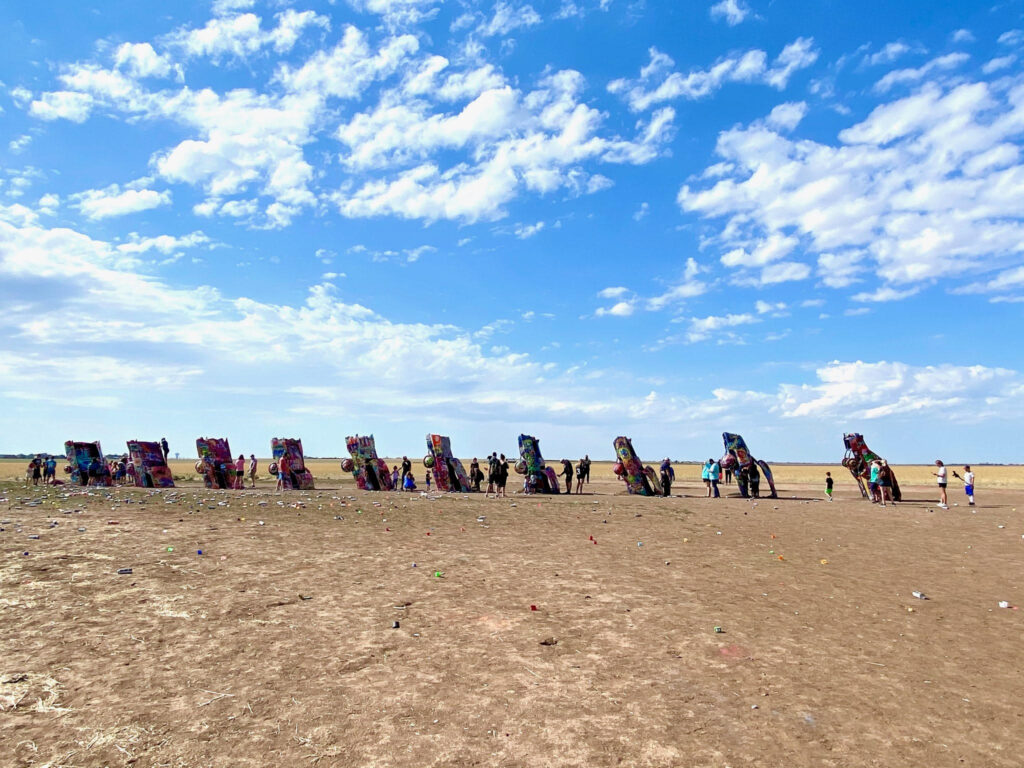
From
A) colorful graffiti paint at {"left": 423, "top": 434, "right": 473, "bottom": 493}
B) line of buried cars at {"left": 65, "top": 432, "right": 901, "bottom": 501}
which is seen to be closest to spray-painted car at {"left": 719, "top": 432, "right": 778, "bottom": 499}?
line of buried cars at {"left": 65, "top": 432, "right": 901, "bottom": 501}

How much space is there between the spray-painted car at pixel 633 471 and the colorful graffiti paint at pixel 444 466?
8994mm

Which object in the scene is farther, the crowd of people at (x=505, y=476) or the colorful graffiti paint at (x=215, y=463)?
the colorful graffiti paint at (x=215, y=463)

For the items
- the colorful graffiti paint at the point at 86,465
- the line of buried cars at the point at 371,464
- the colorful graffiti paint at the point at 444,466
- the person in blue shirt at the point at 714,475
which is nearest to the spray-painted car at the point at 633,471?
the line of buried cars at the point at 371,464

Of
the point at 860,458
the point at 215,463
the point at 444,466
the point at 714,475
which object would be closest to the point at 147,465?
the point at 215,463

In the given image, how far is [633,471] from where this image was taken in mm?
32875

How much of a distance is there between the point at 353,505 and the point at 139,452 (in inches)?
775

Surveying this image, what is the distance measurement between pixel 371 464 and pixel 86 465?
56.7ft

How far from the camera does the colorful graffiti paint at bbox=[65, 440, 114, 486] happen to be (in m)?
36.1

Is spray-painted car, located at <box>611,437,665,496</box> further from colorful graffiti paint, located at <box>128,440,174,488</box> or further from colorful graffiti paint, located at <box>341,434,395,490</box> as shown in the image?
colorful graffiti paint, located at <box>128,440,174,488</box>

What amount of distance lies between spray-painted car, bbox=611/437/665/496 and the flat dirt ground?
18.4 m

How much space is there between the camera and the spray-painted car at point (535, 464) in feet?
111

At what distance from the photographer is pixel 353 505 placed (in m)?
23.0

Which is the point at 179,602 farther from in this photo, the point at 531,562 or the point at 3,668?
the point at 531,562

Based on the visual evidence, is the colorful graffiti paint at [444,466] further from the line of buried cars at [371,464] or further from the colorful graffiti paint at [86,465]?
the colorful graffiti paint at [86,465]
